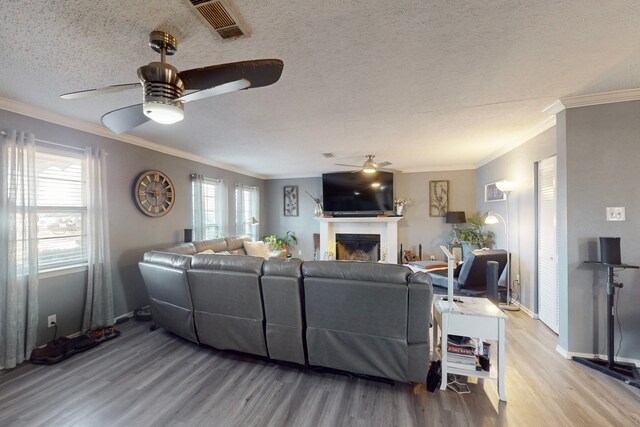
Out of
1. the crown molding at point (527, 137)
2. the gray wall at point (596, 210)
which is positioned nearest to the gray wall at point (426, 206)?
the crown molding at point (527, 137)

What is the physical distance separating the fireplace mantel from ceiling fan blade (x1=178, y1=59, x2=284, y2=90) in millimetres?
4975

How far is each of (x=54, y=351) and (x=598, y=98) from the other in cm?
567

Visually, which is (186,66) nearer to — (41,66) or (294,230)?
(41,66)

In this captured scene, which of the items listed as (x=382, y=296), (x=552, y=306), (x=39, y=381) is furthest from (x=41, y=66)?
(x=552, y=306)

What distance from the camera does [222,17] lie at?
1.38 metres

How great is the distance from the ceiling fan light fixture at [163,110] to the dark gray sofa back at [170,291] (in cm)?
161

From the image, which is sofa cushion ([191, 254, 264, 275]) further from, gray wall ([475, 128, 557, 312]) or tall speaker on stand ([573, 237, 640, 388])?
gray wall ([475, 128, 557, 312])

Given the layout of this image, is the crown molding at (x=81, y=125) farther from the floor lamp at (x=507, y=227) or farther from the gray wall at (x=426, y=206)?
the floor lamp at (x=507, y=227)

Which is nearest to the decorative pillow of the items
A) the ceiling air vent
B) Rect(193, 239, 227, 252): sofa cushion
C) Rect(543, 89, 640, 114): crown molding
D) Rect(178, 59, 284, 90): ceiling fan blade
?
Rect(193, 239, 227, 252): sofa cushion

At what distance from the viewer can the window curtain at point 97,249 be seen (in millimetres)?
3016

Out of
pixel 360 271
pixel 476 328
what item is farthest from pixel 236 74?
pixel 476 328

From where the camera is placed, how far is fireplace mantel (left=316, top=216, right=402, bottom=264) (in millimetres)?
5938

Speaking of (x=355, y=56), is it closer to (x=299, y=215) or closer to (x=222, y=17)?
(x=222, y=17)

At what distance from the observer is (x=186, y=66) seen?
1859 mm
